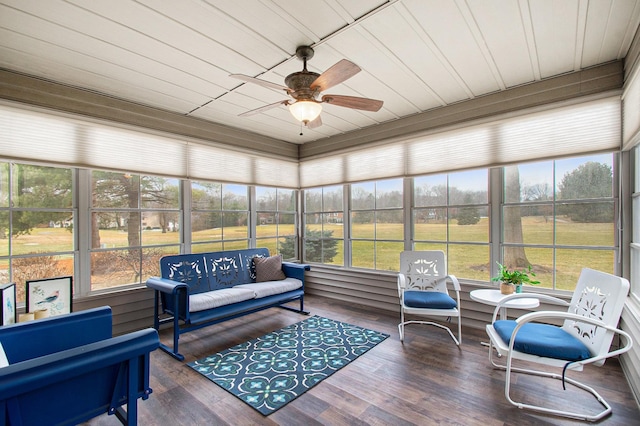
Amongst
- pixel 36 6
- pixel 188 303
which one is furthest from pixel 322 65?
pixel 188 303

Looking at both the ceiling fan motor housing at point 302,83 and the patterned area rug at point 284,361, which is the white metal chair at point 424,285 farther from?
the ceiling fan motor housing at point 302,83

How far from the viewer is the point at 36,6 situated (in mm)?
1905

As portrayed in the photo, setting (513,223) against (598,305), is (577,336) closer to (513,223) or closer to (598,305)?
(598,305)

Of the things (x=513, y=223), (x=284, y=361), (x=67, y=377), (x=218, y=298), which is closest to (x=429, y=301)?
(x=513, y=223)

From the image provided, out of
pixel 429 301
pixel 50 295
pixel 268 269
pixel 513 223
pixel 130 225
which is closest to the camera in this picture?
pixel 50 295

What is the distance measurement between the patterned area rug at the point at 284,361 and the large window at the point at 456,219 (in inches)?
55.0

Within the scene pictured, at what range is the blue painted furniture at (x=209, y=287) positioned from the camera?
3.11 metres

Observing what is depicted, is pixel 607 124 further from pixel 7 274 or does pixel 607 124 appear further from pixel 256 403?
pixel 7 274

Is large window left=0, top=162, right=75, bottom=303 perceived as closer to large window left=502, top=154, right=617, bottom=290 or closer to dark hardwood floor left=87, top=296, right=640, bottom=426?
dark hardwood floor left=87, top=296, right=640, bottom=426

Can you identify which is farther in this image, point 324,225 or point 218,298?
point 324,225

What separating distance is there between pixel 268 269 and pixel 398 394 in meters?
2.43

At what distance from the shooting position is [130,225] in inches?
143

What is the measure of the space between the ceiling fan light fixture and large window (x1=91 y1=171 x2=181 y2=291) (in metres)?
2.47

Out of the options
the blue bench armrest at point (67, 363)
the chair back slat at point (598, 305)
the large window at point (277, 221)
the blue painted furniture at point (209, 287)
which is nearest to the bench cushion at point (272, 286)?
the blue painted furniture at point (209, 287)
